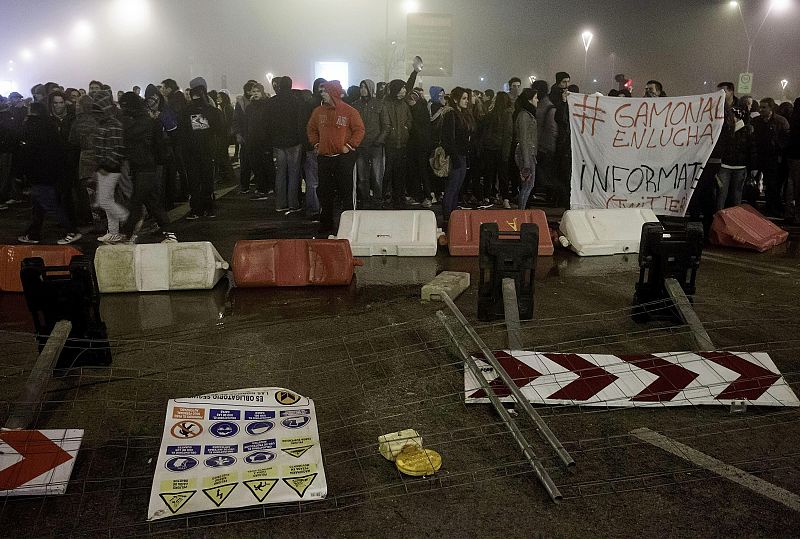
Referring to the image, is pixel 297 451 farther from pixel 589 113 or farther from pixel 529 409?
pixel 589 113

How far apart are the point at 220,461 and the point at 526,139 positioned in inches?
351

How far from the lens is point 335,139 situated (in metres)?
10.2

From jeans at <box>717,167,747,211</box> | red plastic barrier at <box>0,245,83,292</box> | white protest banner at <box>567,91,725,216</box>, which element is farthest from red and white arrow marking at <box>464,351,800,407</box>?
jeans at <box>717,167,747,211</box>

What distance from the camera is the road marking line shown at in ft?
11.7

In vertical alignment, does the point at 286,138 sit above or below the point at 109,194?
above

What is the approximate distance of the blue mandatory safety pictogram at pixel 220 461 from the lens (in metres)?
3.68

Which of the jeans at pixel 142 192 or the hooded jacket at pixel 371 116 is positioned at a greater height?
the hooded jacket at pixel 371 116

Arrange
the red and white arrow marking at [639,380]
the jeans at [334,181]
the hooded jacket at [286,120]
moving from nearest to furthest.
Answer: the red and white arrow marking at [639,380], the jeans at [334,181], the hooded jacket at [286,120]

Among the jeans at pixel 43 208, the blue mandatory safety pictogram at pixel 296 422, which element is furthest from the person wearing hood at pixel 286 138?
the blue mandatory safety pictogram at pixel 296 422

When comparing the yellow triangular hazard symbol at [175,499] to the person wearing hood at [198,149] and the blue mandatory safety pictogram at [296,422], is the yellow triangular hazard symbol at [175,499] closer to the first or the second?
the blue mandatory safety pictogram at [296,422]

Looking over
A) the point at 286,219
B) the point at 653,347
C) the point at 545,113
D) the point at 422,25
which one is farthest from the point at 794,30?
the point at 653,347

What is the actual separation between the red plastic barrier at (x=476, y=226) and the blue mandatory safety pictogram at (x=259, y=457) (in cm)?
575

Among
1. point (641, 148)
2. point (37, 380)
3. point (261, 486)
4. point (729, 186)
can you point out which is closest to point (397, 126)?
point (641, 148)

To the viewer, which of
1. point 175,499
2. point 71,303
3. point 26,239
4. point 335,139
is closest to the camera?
point 175,499
